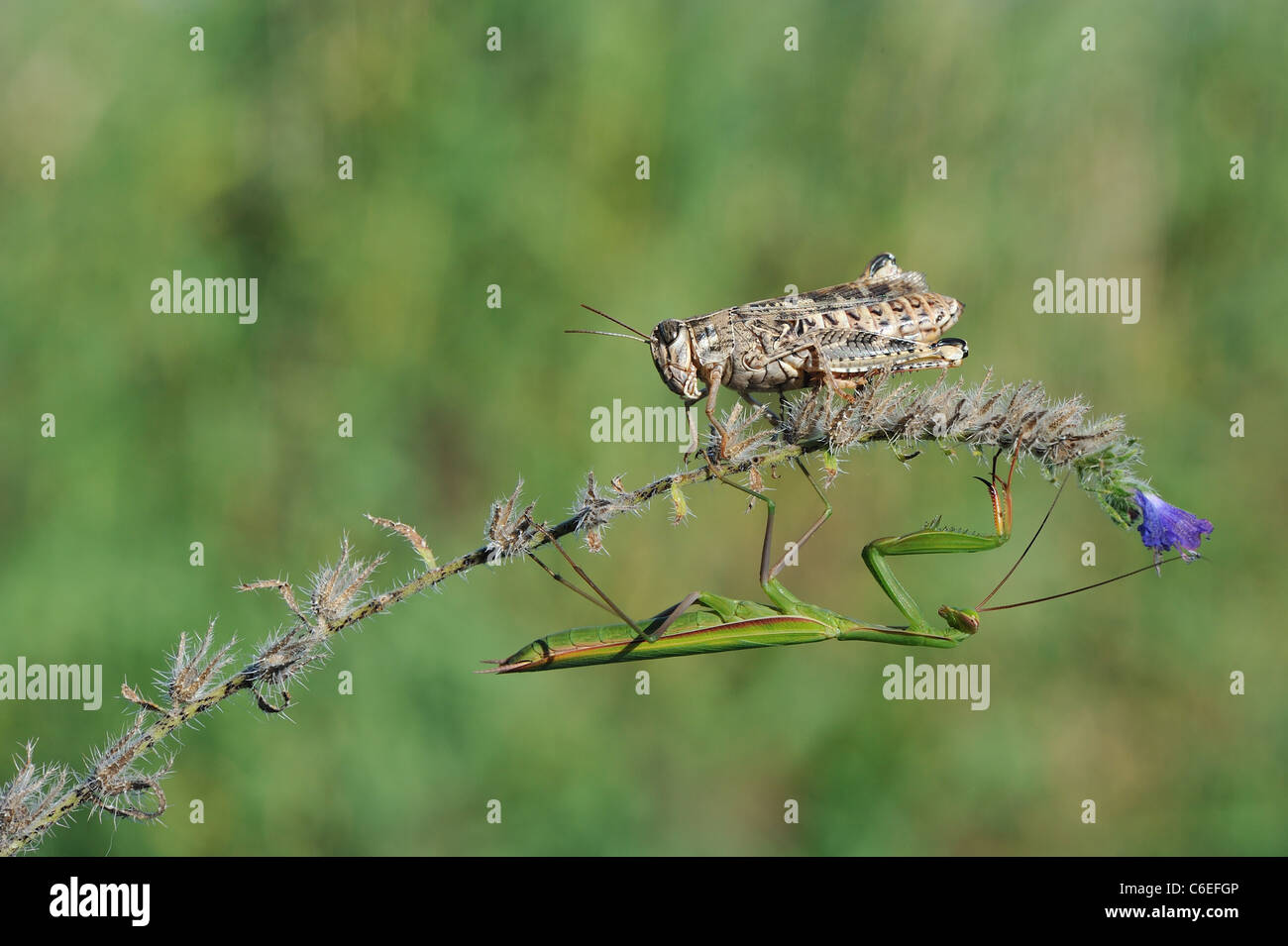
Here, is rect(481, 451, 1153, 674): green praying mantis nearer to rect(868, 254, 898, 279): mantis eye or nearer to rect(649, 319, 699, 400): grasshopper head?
rect(649, 319, 699, 400): grasshopper head

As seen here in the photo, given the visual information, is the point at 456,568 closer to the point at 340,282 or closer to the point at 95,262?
the point at 340,282

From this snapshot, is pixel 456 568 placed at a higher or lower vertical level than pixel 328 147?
lower

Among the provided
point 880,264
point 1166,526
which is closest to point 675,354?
point 880,264

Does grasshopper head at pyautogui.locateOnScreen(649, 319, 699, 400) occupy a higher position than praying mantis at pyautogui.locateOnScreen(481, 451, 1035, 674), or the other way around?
grasshopper head at pyautogui.locateOnScreen(649, 319, 699, 400)

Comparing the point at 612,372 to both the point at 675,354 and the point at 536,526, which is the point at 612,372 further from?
the point at 536,526

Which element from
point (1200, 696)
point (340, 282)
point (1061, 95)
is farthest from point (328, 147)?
point (1200, 696)

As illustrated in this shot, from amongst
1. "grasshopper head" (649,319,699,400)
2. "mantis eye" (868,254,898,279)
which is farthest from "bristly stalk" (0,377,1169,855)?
"mantis eye" (868,254,898,279)

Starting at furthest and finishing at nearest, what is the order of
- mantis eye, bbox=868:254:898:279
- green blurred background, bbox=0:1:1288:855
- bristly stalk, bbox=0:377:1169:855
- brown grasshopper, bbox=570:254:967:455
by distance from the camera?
green blurred background, bbox=0:1:1288:855, mantis eye, bbox=868:254:898:279, brown grasshopper, bbox=570:254:967:455, bristly stalk, bbox=0:377:1169:855
